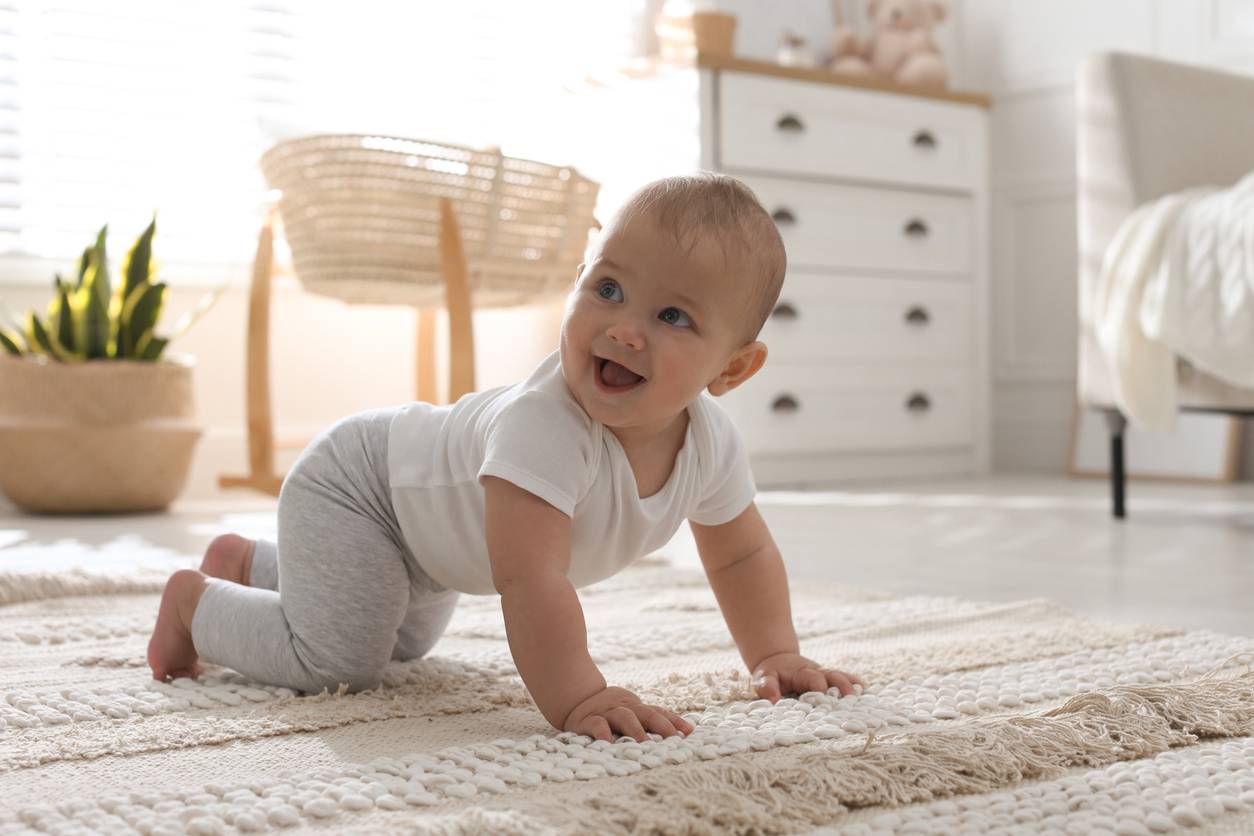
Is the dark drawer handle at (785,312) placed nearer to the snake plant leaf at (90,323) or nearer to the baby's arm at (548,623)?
the snake plant leaf at (90,323)

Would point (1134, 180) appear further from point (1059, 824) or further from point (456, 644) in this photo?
point (1059, 824)

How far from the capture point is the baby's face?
2.68 ft

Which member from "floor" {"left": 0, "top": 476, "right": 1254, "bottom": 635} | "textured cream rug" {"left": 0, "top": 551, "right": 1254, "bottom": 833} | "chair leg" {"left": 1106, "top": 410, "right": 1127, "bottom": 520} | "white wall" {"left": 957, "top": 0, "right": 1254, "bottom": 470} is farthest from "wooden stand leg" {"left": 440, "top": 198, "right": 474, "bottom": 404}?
"white wall" {"left": 957, "top": 0, "right": 1254, "bottom": 470}

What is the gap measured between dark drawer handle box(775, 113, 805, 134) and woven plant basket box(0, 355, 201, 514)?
1377 mm

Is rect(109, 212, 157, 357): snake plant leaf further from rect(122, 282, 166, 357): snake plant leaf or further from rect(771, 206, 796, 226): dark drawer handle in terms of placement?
rect(771, 206, 796, 226): dark drawer handle

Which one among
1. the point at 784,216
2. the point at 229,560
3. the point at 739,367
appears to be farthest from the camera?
the point at 784,216

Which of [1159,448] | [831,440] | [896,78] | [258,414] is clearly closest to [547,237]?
[258,414]

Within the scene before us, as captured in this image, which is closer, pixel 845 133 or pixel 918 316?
pixel 845 133

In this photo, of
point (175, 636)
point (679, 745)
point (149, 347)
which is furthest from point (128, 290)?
point (679, 745)

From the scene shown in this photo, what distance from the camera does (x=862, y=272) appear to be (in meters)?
3.12

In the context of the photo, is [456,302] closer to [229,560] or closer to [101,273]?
[101,273]

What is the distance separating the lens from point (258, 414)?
8.41ft

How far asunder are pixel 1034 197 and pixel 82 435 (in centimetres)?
242

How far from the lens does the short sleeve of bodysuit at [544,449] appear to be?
2.75 feet
